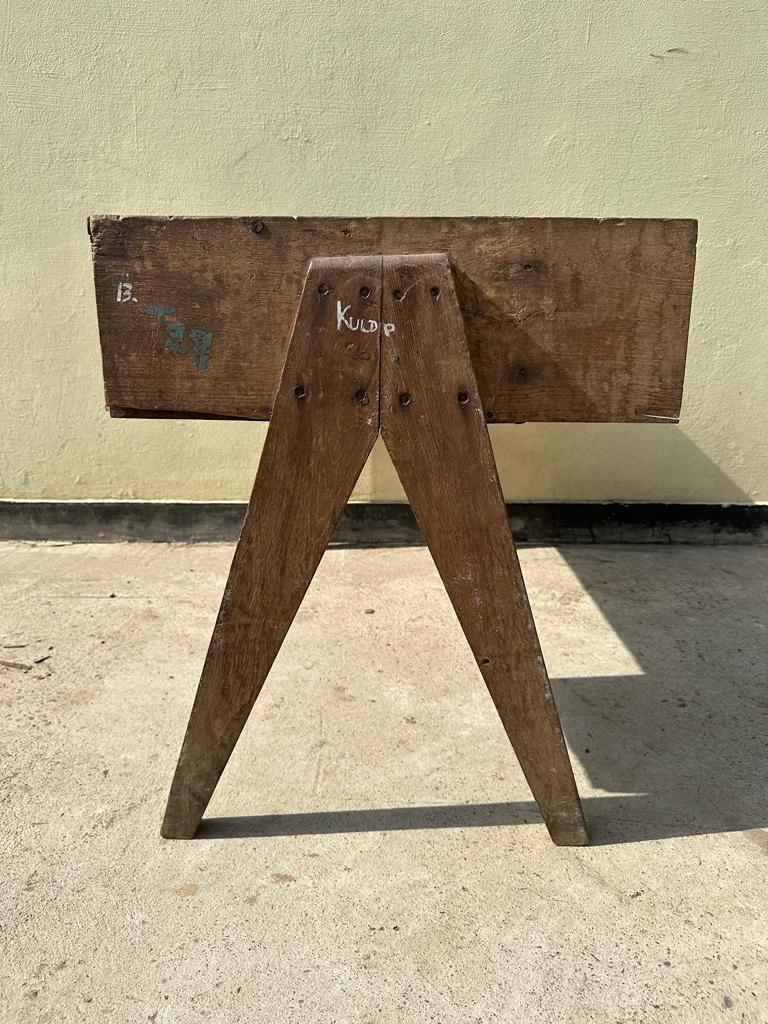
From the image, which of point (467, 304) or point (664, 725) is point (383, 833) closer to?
point (664, 725)

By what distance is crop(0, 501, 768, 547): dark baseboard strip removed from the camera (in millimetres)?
3455

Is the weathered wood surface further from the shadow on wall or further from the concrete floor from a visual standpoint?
the shadow on wall

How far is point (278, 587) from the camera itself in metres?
1.45

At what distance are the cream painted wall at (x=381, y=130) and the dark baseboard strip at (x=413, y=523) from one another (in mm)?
319

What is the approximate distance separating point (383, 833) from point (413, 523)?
201 centimetres

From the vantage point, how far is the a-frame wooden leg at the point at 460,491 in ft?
4.51

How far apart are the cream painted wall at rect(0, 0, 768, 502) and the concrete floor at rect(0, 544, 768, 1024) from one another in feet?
4.26

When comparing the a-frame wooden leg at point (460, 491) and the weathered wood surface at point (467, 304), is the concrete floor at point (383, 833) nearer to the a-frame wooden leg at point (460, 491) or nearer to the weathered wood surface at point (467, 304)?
the a-frame wooden leg at point (460, 491)

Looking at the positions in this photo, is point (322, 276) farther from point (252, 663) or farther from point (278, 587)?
point (252, 663)

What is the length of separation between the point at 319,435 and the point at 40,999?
3.38ft

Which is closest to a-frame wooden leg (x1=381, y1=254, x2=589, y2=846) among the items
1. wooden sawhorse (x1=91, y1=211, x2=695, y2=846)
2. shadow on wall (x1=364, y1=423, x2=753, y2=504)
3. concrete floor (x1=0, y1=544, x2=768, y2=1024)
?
wooden sawhorse (x1=91, y1=211, x2=695, y2=846)

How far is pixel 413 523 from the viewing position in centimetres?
346

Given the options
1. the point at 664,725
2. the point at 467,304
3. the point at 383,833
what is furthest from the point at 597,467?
the point at 383,833

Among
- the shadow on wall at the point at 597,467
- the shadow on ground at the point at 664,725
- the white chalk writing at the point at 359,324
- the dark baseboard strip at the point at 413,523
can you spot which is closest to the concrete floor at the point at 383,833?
the shadow on ground at the point at 664,725
